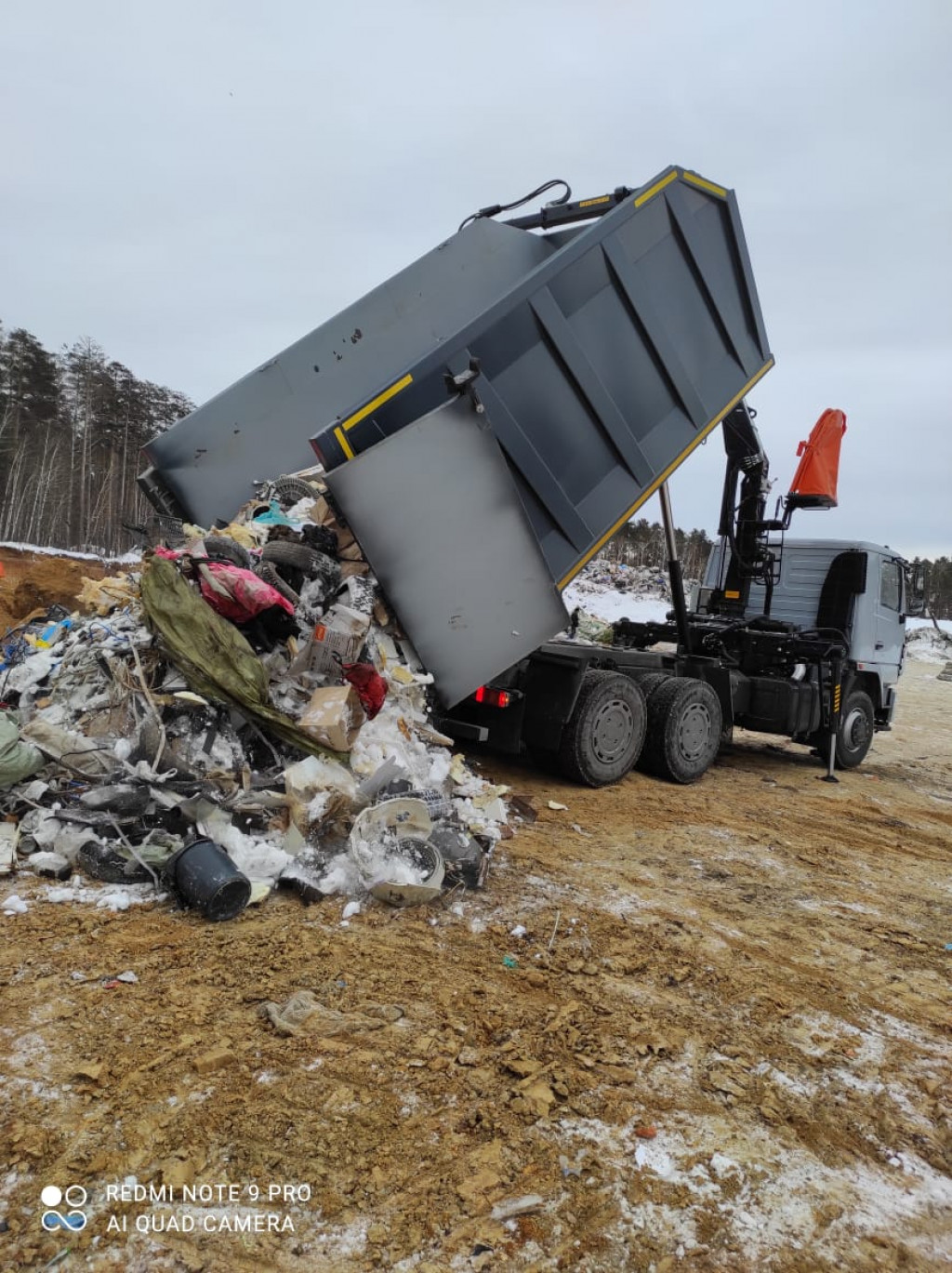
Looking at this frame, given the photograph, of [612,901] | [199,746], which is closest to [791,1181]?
[612,901]

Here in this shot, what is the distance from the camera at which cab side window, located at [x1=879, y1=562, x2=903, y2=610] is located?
24.7 feet

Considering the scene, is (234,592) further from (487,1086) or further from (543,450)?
(487,1086)

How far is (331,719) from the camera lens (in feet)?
11.7

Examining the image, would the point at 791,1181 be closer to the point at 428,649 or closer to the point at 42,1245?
the point at 42,1245

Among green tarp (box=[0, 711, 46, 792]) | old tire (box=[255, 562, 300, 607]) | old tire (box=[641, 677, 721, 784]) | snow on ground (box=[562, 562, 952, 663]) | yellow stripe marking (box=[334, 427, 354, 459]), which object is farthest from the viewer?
snow on ground (box=[562, 562, 952, 663])

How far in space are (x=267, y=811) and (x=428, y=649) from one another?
1.30 meters

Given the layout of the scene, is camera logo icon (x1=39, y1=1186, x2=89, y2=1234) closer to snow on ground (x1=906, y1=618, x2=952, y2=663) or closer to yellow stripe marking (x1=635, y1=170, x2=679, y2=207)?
yellow stripe marking (x1=635, y1=170, x2=679, y2=207)

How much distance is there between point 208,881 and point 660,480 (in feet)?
12.3

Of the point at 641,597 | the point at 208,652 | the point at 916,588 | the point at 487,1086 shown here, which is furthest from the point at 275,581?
the point at 641,597

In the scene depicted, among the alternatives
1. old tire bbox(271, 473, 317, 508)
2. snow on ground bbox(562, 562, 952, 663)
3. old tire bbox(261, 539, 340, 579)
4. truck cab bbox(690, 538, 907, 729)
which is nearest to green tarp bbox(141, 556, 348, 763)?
old tire bbox(261, 539, 340, 579)

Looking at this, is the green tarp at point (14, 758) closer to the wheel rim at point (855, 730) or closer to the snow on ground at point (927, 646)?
the wheel rim at point (855, 730)

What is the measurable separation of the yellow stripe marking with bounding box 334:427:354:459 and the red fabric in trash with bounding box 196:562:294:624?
2.73 feet

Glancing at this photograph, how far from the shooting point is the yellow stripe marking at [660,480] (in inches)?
178

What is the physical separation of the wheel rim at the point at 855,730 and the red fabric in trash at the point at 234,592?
6322mm
